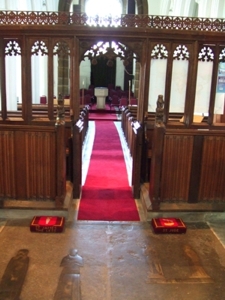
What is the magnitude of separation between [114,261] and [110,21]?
9.34 ft

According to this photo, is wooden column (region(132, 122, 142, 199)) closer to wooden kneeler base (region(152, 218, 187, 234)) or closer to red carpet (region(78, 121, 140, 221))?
red carpet (region(78, 121, 140, 221))

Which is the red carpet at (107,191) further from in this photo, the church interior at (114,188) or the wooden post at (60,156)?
the wooden post at (60,156)

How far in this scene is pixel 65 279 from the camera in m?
2.49

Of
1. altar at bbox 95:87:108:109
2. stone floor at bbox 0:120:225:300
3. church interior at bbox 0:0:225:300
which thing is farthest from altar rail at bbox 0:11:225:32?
altar at bbox 95:87:108:109

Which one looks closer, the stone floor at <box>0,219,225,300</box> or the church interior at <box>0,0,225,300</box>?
the stone floor at <box>0,219,225,300</box>

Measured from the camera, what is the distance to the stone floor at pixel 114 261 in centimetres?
237

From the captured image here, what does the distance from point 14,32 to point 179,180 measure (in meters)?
2.58

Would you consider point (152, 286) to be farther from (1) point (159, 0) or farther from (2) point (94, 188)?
(1) point (159, 0)

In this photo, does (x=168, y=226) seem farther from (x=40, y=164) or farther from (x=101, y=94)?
(x=101, y=94)

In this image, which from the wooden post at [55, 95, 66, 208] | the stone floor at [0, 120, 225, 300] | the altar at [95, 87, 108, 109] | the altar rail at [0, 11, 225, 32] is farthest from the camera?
the altar at [95, 87, 108, 109]

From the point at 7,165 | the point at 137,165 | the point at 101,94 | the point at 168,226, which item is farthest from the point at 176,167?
the point at 101,94

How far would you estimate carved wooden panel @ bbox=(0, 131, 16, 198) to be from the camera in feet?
11.7

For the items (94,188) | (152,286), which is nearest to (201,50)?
(94,188)

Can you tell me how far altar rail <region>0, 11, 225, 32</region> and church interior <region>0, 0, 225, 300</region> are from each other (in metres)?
0.01
